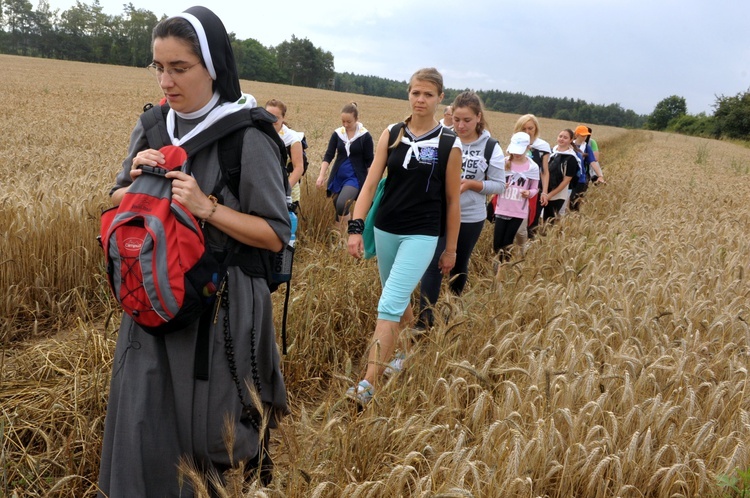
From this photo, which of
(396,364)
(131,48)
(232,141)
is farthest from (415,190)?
(131,48)

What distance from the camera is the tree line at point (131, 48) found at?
74.2 meters

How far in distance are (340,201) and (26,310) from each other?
3.36 m

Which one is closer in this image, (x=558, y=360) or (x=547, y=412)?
(x=547, y=412)

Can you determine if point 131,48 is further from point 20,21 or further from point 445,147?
point 445,147

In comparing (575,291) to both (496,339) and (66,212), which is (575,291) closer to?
(496,339)

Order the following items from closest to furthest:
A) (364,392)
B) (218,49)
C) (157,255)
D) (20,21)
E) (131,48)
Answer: (157,255), (218,49), (364,392), (131,48), (20,21)

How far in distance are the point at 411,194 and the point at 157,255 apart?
196 cm

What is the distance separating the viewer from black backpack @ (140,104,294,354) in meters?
1.77

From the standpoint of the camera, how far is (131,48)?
236 feet

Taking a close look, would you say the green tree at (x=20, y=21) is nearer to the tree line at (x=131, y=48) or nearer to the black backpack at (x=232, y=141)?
the tree line at (x=131, y=48)

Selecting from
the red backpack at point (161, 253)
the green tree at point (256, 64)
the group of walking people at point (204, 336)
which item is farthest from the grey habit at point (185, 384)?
the green tree at point (256, 64)

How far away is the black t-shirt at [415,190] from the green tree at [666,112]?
94.1 m

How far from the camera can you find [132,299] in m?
1.64

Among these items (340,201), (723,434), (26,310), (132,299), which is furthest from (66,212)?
(723,434)
